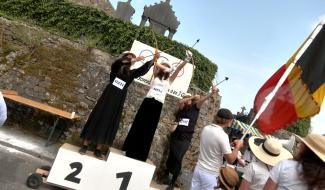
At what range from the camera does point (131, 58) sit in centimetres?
606

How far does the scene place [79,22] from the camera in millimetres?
9664

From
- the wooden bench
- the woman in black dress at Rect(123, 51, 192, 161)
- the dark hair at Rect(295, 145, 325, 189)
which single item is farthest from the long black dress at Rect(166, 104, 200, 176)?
the dark hair at Rect(295, 145, 325, 189)

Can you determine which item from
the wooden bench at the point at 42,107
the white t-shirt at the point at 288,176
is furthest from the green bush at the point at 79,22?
the white t-shirt at the point at 288,176

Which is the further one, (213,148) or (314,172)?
(213,148)

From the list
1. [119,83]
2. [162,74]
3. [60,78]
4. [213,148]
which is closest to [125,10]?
[60,78]

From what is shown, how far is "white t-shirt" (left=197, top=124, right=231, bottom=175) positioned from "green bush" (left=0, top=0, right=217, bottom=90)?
17.8ft

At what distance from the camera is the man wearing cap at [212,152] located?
14.6ft

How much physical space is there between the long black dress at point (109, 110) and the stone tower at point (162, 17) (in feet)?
19.3

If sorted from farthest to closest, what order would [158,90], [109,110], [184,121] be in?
[184,121] → [158,90] → [109,110]

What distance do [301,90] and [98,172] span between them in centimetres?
304

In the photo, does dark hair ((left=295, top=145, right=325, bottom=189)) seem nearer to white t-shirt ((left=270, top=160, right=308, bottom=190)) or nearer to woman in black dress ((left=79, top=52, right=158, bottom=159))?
white t-shirt ((left=270, top=160, right=308, bottom=190))

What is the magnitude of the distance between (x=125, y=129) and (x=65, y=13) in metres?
3.58

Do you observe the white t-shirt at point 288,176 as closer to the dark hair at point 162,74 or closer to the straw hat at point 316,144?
the straw hat at point 316,144

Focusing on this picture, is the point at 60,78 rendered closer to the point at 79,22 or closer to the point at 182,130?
the point at 79,22
